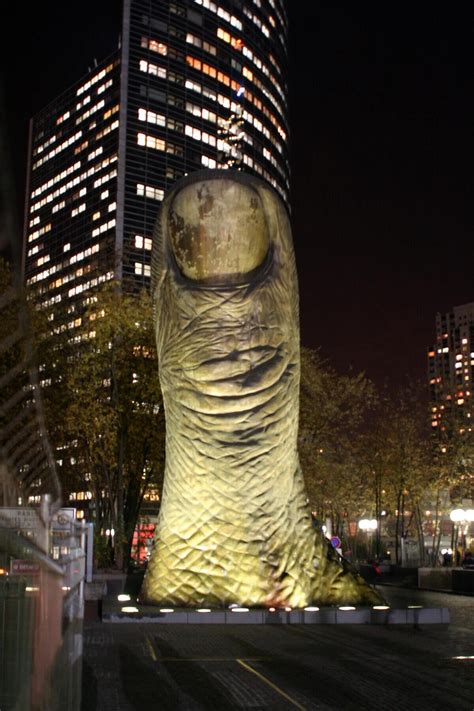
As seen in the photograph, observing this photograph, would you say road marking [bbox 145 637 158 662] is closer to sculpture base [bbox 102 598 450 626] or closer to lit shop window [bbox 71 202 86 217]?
sculpture base [bbox 102 598 450 626]

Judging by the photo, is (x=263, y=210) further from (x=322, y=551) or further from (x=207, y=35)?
(x=207, y=35)

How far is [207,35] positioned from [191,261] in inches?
3614

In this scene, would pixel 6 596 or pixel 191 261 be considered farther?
pixel 191 261

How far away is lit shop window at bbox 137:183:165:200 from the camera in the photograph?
89.2 m

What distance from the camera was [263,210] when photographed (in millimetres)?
13297

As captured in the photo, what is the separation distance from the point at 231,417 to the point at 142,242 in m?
77.5

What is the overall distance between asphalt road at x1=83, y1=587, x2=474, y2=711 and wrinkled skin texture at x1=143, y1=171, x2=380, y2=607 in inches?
39.9

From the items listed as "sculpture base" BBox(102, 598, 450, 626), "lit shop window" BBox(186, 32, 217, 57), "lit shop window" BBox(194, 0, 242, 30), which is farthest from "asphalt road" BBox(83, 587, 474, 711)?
"lit shop window" BBox(194, 0, 242, 30)

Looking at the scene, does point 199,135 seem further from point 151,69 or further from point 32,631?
point 32,631

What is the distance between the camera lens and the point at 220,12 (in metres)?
98.5

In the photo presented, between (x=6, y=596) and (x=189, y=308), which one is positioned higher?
(x=189, y=308)

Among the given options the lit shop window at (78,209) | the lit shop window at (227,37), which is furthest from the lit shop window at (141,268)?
the lit shop window at (227,37)

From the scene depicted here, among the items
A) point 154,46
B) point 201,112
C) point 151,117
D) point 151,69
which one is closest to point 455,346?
point 201,112

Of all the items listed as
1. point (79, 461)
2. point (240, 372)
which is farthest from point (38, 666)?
point (79, 461)
